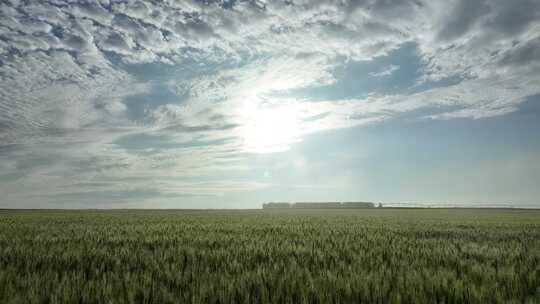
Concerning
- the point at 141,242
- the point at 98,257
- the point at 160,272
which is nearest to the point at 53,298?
the point at 160,272

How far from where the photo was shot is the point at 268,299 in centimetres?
307

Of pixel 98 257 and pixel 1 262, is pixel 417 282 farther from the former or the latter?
pixel 1 262

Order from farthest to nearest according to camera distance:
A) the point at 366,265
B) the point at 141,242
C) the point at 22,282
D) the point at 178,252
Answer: the point at 141,242 < the point at 178,252 < the point at 366,265 < the point at 22,282

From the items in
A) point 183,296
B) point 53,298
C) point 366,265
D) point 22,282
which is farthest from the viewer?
point 366,265

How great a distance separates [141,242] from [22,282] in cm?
414

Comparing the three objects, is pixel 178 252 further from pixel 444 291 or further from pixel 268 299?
pixel 444 291

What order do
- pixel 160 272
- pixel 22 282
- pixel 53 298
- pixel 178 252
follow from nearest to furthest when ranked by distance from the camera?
pixel 53 298
pixel 22 282
pixel 160 272
pixel 178 252

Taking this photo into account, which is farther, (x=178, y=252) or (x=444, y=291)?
(x=178, y=252)

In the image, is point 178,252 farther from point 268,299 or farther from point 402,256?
point 402,256

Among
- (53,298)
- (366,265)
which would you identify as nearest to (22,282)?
(53,298)

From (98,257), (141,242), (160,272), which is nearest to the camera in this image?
(160,272)

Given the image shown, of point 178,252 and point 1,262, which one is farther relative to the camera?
point 178,252

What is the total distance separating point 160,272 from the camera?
4.17 metres

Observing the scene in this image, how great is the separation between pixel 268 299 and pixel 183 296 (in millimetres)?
820
